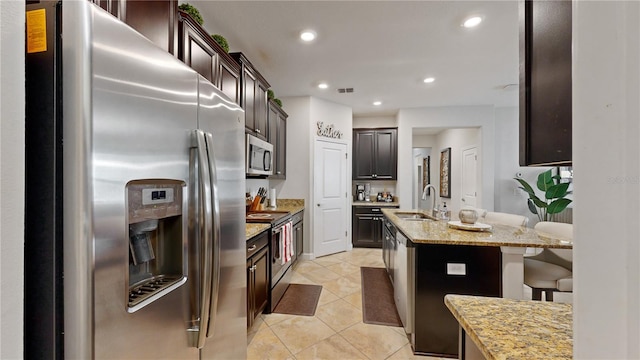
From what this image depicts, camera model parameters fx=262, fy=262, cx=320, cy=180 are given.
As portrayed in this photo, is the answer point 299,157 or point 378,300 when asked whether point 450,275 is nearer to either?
point 378,300

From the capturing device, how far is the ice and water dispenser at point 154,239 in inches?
31.8

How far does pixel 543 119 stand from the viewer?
1.85 feet

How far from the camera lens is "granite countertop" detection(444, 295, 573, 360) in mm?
644

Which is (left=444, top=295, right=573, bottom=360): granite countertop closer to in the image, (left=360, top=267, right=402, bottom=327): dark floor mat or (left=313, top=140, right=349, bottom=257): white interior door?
(left=360, top=267, right=402, bottom=327): dark floor mat

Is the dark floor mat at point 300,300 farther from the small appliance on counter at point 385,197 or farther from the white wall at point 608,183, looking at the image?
the small appliance on counter at point 385,197

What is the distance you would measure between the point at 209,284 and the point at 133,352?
0.31 m

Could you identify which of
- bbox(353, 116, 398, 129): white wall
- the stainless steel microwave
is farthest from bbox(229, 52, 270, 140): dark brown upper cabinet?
bbox(353, 116, 398, 129): white wall

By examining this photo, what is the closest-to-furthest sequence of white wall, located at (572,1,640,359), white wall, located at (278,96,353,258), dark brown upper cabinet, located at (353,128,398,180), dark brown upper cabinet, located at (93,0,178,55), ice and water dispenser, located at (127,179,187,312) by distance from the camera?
white wall, located at (572,1,640,359)
ice and water dispenser, located at (127,179,187,312)
dark brown upper cabinet, located at (93,0,178,55)
white wall, located at (278,96,353,258)
dark brown upper cabinet, located at (353,128,398,180)

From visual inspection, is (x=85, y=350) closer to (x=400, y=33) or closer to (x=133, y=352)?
(x=133, y=352)

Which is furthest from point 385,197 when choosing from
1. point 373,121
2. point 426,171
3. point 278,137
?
point 278,137

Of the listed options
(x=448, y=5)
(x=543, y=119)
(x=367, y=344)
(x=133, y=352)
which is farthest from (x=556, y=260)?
(x=133, y=352)

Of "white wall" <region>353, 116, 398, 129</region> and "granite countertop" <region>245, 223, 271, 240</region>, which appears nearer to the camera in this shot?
"granite countertop" <region>245, 223, 271, 240</region>

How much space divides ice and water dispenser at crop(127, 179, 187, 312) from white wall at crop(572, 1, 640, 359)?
996 millimetres

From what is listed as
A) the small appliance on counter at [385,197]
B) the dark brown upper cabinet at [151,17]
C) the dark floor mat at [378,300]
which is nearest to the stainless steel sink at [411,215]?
the dark floor mat at [378,300]
